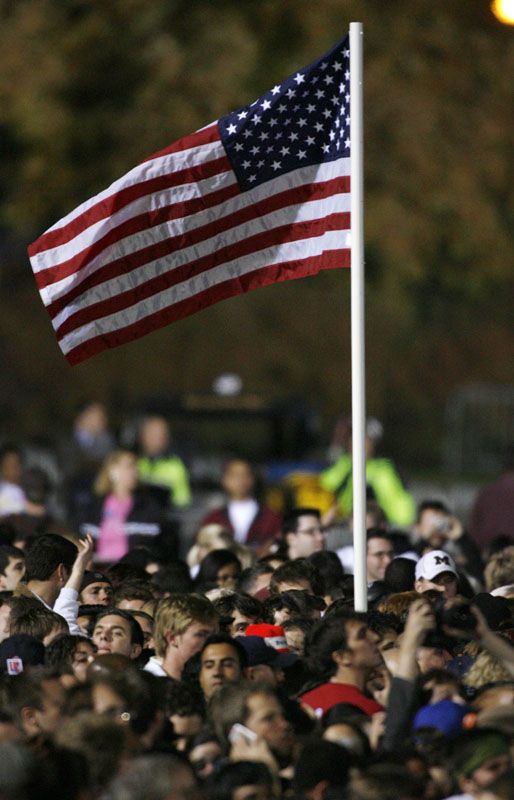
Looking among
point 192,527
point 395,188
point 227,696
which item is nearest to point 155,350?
point 395,188

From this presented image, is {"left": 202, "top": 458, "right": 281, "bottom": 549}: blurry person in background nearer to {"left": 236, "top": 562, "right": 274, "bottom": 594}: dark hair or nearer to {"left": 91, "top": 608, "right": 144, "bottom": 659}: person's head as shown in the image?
{"left": 236, "top": 562, "right": 274, "bottom": 594}: dark hair

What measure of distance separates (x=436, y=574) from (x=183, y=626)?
2322mm

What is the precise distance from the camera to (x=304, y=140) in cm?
1023

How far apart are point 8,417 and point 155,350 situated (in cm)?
327

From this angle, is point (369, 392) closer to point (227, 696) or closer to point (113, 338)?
point (113, 338)

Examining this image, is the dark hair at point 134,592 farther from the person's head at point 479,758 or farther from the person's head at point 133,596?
the person's head at point 479,758

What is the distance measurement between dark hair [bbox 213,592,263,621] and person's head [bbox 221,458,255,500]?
201 inches

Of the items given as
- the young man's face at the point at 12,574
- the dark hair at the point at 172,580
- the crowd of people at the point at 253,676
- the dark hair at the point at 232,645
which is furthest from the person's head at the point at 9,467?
the dark hair at the point at 232,645

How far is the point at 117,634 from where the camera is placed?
354 inches

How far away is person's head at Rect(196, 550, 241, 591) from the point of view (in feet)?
38.5

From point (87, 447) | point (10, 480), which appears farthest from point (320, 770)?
point (87, 447)

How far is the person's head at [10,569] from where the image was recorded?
1083 centimetres

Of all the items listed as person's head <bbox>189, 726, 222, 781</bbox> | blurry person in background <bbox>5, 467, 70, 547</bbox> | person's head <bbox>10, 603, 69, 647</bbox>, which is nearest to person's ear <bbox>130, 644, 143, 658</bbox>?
person's head <bbox>10, 603, 69, 647</bbox>

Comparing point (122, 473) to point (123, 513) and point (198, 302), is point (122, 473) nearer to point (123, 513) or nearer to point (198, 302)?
point (123, 513)
